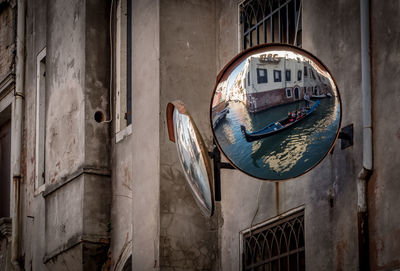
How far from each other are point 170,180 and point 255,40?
210cm

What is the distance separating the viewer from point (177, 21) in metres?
13.0

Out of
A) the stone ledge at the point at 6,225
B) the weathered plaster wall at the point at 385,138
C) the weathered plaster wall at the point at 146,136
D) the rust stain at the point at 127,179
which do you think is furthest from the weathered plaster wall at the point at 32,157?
the weathered plaster wall at the point at 385,138

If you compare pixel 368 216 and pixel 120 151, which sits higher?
pixel 120 151

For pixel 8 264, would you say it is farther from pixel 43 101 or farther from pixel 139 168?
pixel 139 168

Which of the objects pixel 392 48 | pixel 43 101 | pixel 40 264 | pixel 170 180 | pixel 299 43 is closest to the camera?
pixel 392 48

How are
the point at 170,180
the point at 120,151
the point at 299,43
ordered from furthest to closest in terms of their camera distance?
the point at 120,151 < the point at 170,180 < the point at 299,43

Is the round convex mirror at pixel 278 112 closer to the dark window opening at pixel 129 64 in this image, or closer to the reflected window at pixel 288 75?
the reflected window at pixel 288 75

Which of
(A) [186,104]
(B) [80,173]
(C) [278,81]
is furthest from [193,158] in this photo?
(B) [80,173]

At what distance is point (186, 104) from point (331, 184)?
115 inches

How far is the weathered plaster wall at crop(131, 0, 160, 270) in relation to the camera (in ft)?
40.6

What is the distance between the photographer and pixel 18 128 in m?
18.6

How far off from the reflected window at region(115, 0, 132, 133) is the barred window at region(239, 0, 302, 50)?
2812 mm

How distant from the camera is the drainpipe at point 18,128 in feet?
59.2

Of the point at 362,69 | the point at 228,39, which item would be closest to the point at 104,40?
the point at 228,39
